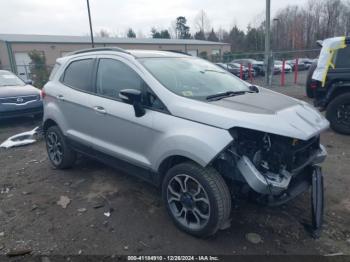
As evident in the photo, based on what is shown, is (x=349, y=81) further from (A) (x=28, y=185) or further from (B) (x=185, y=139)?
(A) (x=28, y=185)

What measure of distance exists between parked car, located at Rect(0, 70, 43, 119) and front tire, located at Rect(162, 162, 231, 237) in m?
6.33

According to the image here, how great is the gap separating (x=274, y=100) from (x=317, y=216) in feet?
4.13

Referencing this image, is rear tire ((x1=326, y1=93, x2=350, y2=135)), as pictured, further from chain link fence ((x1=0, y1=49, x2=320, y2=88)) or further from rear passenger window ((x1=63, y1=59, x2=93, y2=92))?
chain link fence ((x1=0, y1=49, x2=320, y2=88))

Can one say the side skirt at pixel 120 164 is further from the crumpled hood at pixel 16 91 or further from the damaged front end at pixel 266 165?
the crumpled hood at pixel 16 91

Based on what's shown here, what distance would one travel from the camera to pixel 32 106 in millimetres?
7973

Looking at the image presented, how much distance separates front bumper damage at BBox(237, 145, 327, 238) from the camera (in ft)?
8.27

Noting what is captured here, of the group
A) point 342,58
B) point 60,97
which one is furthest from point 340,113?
point 60,97

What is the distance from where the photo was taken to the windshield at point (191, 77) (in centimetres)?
318

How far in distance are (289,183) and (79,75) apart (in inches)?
124

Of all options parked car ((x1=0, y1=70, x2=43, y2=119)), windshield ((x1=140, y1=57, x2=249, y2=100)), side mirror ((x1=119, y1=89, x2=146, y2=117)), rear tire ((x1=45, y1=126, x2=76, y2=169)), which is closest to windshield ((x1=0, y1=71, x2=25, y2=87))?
parked car ((x1=0, y1=70, x2=43, y2=119))

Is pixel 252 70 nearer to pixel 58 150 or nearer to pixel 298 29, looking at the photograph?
pixel 58 150

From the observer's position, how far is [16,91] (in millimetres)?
7918

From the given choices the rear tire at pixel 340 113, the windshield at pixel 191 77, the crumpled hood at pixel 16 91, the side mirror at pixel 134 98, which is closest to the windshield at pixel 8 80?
the crumpled hood at pixel 16 91

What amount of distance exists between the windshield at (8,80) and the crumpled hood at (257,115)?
7.61 m
